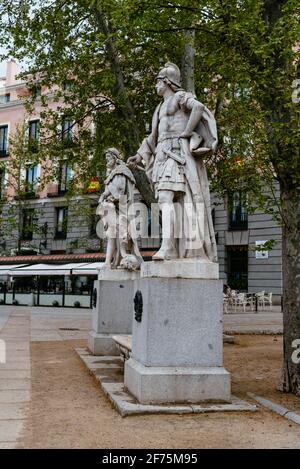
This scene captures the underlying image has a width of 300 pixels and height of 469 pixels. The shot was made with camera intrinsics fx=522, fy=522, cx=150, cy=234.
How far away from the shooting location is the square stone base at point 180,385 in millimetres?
6078

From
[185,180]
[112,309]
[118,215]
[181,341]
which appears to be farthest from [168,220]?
[118,215]

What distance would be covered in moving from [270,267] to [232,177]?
19733mm

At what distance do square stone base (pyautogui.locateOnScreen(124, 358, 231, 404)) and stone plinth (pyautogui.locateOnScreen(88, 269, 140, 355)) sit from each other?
A: 3.98 metres

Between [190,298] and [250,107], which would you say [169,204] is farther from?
[250,107]

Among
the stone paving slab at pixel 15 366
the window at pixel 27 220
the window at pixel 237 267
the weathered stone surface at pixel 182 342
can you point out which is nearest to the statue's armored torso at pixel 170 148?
the weathered stone surface at pixel 182 342

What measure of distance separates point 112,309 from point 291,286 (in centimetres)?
390

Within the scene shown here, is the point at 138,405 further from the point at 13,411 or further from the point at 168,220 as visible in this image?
the point at 168,220

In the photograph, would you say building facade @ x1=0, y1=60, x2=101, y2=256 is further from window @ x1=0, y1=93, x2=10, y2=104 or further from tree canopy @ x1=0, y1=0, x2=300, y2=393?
tree canopy @ x1=0, y1=0, x2=300, y2=393

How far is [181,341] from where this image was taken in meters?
6.30

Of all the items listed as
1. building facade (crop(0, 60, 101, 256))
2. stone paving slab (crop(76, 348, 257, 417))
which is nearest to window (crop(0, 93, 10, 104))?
building facade (crop(0, 60, 101, 256))

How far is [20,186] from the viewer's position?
1501 inches

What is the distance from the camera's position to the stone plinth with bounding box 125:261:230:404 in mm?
6164

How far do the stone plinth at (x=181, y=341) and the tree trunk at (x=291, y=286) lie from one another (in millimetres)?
1715

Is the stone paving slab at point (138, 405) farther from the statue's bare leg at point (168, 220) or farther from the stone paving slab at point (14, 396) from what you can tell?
the statue's bare leg at point (168, 220)
